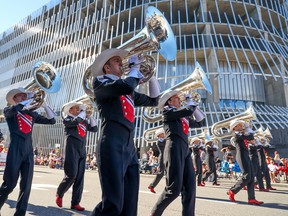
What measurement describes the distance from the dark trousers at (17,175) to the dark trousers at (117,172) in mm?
2082

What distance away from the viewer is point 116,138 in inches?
99.8

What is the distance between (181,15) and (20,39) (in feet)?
96.5

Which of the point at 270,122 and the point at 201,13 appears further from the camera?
the point at 201,13

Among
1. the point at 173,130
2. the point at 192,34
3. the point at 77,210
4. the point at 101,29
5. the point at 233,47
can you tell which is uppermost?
the point at 101,29

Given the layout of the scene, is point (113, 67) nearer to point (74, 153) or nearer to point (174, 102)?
point (174, 102)

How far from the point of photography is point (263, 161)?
9758 millimetres

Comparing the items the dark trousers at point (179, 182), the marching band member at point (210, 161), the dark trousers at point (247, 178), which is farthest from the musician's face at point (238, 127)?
the marching band member at point (210, 161)

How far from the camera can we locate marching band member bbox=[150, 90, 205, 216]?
354cm

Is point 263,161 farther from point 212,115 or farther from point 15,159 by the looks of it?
point 212,115

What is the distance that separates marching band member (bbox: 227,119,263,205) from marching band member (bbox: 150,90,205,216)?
107 inches

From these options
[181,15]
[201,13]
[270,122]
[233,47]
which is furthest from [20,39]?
[270,122]

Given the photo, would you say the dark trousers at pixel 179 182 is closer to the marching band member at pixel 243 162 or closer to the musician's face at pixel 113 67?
the musician's face at pixel 113 67

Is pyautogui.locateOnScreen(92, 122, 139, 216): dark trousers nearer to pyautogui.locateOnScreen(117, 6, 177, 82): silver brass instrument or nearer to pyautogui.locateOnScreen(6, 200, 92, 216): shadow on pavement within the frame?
pyautogui.locateOnScreen(117, 6, 177, 82): silver brass instrument

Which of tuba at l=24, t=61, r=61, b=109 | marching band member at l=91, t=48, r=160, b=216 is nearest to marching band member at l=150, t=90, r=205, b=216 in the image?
marching band member at l=91, t=48, r=160, b=216
